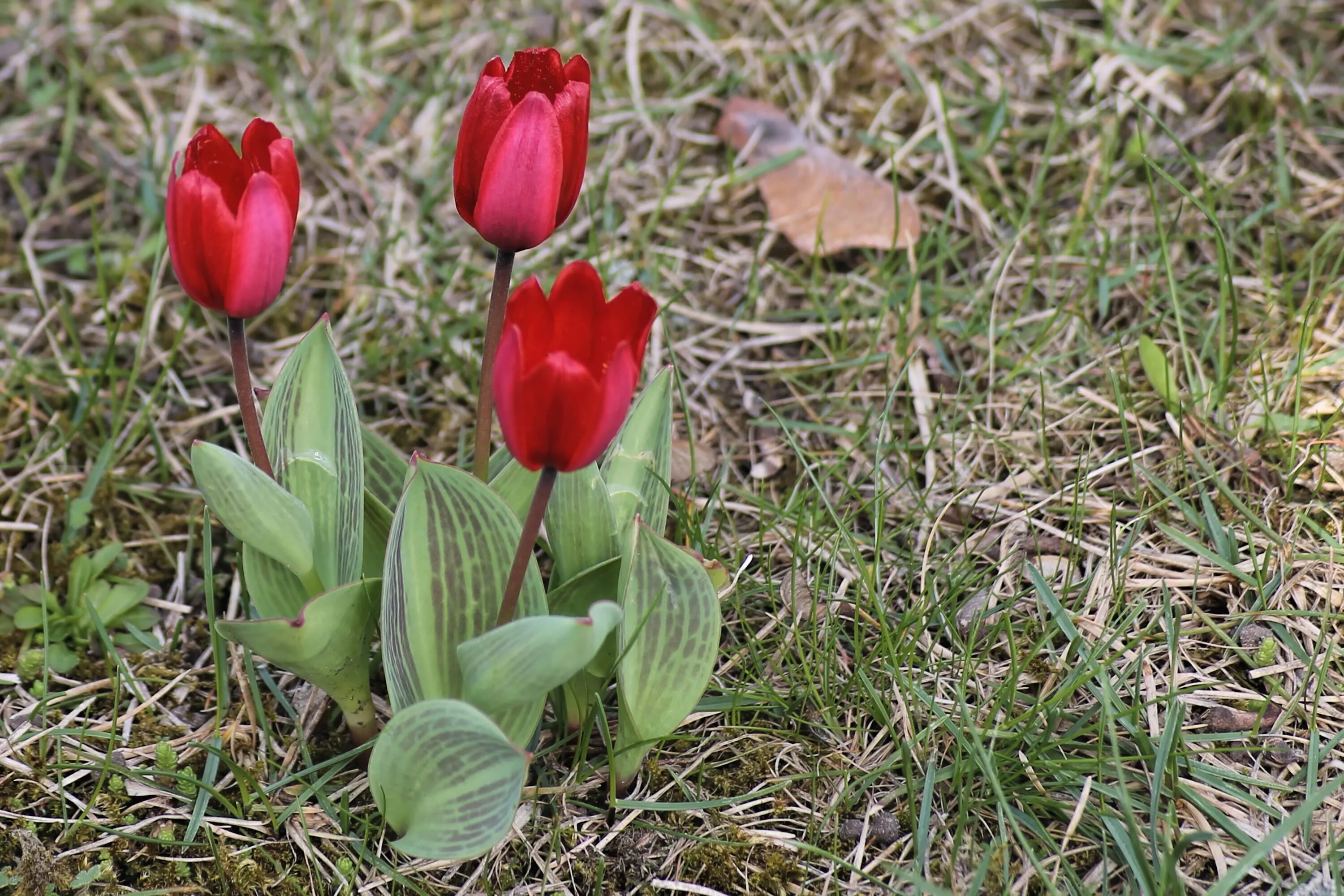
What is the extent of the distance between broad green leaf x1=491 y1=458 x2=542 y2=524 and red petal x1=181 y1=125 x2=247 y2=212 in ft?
1.82

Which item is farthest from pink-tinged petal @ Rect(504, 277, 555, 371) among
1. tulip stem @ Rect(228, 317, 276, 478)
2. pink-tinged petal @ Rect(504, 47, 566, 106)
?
tulip stem @ Rect(228, 317, 276, 478)

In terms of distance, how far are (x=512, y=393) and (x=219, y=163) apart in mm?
594

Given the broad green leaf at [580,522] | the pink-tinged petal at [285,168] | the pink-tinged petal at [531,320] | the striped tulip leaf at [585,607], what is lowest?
the striped tulip leaf at [585,607]

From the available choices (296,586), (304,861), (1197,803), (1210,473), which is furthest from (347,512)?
(1210,473)

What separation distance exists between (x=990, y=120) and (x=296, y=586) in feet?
7.23

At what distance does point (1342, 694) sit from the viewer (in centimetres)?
179

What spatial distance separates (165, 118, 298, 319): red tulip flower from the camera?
4.77ft

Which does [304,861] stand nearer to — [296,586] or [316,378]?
[296,586]

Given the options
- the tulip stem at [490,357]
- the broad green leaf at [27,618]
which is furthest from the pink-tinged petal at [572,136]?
the broad green leaf at [27,618]

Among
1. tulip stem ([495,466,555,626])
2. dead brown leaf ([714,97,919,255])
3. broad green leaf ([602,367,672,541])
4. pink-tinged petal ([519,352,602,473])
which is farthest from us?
dead brown leaf ([714,97,919,255])

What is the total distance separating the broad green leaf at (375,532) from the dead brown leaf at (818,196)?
4.19ft

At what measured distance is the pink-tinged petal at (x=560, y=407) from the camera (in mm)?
1292

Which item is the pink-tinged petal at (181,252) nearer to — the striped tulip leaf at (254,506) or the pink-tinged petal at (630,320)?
the striped tulip leaf at (254,506)

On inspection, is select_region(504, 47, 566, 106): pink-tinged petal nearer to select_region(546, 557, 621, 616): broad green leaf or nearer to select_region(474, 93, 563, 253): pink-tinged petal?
select_region(474, 93, 563, 253): pink-tinged petal
